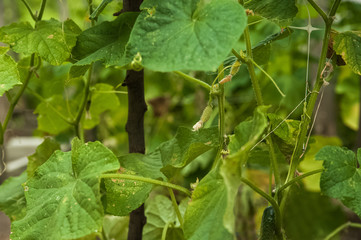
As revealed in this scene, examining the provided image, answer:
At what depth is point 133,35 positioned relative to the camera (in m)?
0.45

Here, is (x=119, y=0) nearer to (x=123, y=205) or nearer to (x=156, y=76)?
(x=123, y=205)

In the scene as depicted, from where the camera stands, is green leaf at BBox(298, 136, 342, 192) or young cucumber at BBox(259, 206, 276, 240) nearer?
young cucumber at BBox(259, 206, 276, 240)

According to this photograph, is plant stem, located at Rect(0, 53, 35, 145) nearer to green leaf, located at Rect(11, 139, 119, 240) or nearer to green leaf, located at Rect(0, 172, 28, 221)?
green leaf, located at Rect(0, 172, 28, 221)

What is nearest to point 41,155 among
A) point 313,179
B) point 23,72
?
point 23,72

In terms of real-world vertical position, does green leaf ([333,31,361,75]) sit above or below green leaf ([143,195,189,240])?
above

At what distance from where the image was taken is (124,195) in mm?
569

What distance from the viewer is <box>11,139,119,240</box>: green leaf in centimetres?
45

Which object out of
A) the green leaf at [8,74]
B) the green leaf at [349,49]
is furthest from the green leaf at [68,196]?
the green leaf at [349,49]

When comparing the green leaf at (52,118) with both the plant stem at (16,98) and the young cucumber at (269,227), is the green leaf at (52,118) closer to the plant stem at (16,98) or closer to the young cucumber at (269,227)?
the plant stem at (16,98)

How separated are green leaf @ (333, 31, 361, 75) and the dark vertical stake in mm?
282

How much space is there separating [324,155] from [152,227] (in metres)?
0.41

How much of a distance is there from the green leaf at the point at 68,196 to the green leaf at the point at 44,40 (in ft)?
0.48

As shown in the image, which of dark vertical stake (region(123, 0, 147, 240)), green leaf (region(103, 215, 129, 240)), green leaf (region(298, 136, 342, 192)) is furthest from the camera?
green leaf (region(298, 136, 342, 192))

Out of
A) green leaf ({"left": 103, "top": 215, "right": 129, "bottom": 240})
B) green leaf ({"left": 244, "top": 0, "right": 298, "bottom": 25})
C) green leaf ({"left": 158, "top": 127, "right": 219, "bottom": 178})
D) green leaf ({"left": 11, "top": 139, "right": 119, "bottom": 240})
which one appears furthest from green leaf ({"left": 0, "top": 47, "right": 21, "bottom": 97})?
green leaf ({"left": 103, "top": 215, "right": 129, "bottom": 240})
